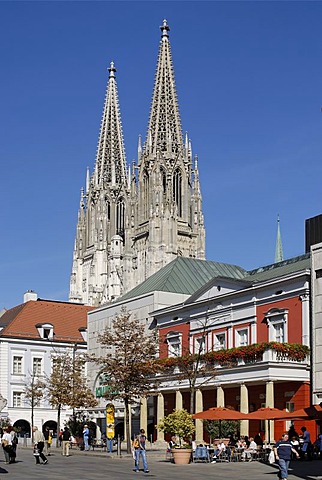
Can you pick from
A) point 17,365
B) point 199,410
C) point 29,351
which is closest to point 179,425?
point 199,410

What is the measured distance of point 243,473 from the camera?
34438 mm

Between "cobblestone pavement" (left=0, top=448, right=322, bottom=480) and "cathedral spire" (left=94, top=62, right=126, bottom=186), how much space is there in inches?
5485

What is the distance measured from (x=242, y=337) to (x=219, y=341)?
2464mm

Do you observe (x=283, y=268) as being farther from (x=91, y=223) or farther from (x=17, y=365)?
(x=91, y=223)

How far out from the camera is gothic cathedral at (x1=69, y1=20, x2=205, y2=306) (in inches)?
6314

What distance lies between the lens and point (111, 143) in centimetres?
18312

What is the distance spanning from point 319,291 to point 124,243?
12045 centimetres

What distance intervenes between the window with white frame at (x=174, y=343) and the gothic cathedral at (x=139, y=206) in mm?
90695

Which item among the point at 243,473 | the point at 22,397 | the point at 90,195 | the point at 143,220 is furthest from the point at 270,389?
the point at 90,195

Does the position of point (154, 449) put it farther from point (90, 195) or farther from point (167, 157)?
point (90, 195)

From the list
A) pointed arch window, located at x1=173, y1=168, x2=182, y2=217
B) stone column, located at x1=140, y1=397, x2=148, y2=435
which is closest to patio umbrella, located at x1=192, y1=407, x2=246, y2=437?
stone column, located at x1=140, y1=397, x2=148, y2=435

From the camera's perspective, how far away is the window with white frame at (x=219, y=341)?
56.8m

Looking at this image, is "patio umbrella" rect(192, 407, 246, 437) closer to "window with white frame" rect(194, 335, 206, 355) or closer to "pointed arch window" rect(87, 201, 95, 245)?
"window with white frame" rect(194, 335, 206, 355)

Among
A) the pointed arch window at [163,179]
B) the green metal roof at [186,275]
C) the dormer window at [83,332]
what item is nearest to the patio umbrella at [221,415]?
the green metal roof at [186,275]
